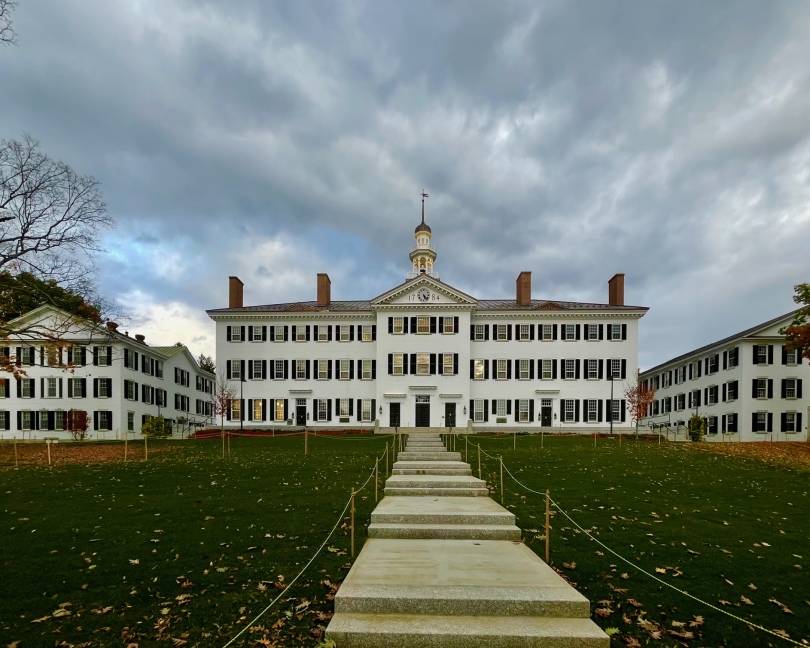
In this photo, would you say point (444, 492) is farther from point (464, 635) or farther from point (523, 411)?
point (523, 411)

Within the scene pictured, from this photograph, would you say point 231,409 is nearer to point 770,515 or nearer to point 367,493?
point 367,493

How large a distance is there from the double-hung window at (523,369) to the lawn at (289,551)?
2273 cm

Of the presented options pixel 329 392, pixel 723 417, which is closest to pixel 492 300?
pixel 329 392

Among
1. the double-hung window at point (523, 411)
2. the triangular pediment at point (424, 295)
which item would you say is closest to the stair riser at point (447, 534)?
the triangular pediment at point (424, 295)

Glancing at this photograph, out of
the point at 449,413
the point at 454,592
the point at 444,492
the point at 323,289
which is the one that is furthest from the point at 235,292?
the point at 454,592

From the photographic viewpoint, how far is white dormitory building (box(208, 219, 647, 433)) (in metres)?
37.0

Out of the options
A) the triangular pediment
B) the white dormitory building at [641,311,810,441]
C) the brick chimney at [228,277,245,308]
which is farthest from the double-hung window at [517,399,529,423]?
the brick chimney at [228,277,245,308]

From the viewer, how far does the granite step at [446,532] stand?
7.60 m

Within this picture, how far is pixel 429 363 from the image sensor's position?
37.1 meters

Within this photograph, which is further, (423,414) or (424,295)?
(424,295)

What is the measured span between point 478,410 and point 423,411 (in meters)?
4.33

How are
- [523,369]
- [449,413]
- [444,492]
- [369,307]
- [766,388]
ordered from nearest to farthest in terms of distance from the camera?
[444,492] → [766,388] → [449,413] → [523,369] → [369,307]

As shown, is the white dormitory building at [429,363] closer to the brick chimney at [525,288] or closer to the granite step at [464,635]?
the brick chimney at [525,288]

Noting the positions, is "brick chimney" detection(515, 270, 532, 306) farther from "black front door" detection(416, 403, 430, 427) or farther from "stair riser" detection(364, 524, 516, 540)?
"stair riser" detection(364, 524, 516, 540)
